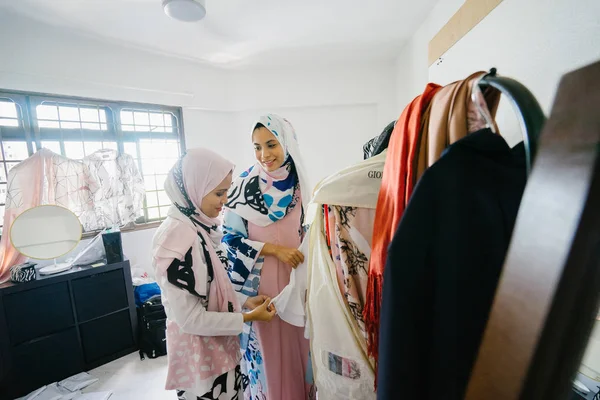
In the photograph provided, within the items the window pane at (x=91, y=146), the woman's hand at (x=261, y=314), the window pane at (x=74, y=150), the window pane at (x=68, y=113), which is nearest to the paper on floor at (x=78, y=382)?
the woman's hand at (x=261, y=314)

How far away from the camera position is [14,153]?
2256 mm

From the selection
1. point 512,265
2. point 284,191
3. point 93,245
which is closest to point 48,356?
point 93,245

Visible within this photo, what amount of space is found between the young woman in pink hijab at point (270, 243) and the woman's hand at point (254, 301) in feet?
0.19

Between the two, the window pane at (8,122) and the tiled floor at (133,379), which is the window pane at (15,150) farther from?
the tiled floor at (133,379)

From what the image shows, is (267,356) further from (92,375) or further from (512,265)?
(92,375)

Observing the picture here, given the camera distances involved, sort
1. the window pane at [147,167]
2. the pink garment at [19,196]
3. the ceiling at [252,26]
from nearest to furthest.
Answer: the pink garment at [19,196] < the ceiling at [252,26] < the window pane at [147,167]

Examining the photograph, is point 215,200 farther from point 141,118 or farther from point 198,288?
point 141,118

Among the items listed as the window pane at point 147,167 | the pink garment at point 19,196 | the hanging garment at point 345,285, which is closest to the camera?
the hanging garment at point 345,285

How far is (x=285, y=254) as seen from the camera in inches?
44.3

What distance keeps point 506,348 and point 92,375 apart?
2.73 meters

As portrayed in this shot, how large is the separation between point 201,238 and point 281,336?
622 mm

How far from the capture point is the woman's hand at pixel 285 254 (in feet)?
3.61

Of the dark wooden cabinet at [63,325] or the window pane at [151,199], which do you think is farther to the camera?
the window pane at [151,199]

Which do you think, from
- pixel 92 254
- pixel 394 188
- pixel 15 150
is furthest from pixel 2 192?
pixel 394 188
